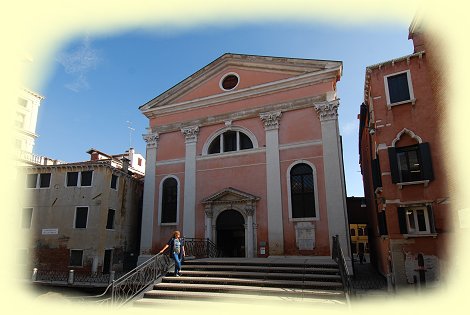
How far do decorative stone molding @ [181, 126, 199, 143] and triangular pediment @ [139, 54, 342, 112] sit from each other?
183 centimetres

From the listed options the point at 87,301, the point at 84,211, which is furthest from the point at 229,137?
the point at 87,301

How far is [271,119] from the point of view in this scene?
16.4 metres

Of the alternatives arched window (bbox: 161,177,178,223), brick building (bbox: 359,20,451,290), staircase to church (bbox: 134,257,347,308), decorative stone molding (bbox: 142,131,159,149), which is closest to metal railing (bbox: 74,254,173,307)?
staircase to church (bbox: 134,257,347,308)

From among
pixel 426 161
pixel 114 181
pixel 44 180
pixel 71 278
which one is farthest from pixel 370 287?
pixel 44 180

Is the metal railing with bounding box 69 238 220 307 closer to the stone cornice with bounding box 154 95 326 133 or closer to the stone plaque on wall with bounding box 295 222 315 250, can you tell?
the stone plaque on wall with bounding box 295 222 315 250

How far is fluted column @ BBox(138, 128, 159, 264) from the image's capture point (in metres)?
17.4

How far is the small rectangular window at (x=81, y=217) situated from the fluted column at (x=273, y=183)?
11177 millimetres

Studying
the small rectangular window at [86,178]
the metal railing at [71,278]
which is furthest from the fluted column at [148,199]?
the small rectangular window at [86,178]

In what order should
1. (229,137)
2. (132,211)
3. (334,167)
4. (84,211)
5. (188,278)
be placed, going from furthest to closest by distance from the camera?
(132,211) → (84,211) → (229,137) → (334,167) → (188,278)

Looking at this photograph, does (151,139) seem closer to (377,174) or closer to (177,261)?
(177,261)

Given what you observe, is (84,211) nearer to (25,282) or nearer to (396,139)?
(25,282)

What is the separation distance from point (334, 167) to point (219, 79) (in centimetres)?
844

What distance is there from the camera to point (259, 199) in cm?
1562

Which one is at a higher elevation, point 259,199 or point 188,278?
point 259,199
